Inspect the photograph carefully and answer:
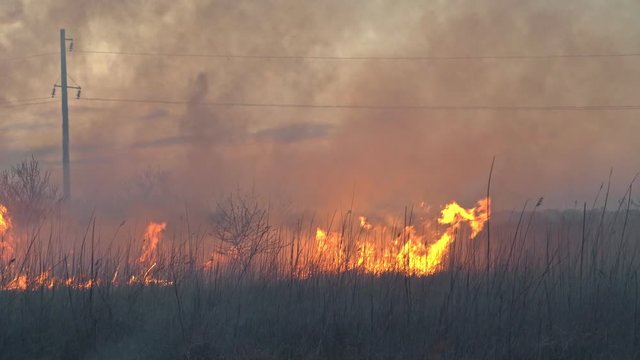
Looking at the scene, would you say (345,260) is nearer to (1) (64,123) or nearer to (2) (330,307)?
(2) (330,307)

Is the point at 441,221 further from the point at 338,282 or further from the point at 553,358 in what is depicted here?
the point at 553,358

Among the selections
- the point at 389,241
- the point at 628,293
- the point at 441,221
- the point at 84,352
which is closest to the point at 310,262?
the point at 389,241

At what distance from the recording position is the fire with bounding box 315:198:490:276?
1196cm

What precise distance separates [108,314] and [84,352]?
2.89 ft

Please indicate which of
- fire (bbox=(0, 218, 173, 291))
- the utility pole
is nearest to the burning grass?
fire (bbox=(0, 218, 173, 291))

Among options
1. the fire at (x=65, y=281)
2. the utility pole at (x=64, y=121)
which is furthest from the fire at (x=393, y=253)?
the utility pole at (x=64, y=121)

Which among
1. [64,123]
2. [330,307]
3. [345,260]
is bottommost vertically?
[330,307]

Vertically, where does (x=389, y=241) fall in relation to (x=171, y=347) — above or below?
above

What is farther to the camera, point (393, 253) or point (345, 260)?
point (393, 253)

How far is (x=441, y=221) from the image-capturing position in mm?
13930

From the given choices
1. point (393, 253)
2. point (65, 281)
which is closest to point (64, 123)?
point (65, 281)

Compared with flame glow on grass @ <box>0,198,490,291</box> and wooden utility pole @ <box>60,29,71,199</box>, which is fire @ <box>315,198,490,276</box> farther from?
wooden utility pole @ <box>60,29,71,199</box>

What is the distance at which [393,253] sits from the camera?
12422 millimetres

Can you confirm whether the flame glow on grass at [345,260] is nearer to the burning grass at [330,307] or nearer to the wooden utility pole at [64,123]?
the burning grass at [330,307]
